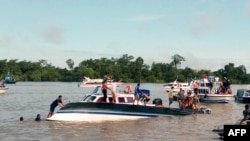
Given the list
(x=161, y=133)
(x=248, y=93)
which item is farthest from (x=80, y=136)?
(x=248, y=93)

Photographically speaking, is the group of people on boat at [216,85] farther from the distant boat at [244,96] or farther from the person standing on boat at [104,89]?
the person standing on boat at [104,89]

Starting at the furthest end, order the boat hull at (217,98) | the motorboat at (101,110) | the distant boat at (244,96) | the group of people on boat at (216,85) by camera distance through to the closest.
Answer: the distant boat at (244,96) < the group of people on boat at (216,85) < the boat hull at (217,98) < the motorboat at (101,110)

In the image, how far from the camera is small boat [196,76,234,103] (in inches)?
2185

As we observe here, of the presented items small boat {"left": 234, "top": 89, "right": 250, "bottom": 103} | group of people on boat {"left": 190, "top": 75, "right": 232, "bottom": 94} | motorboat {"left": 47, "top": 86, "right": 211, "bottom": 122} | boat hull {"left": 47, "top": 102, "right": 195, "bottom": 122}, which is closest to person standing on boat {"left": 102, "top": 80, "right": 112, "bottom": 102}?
motorboat {"left": 47, "top": 86, "right": 211, "bottom": 122}

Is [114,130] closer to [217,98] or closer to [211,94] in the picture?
[217,98]

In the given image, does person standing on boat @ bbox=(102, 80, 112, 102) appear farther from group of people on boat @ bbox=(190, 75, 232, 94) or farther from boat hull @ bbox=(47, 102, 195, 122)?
group of people on boat @ bbox=(190, 75, 232, 94)

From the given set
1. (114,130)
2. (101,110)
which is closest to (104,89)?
(101,110)

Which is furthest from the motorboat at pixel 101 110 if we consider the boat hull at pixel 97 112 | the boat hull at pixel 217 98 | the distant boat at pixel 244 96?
the distant boat at pixel 244 96

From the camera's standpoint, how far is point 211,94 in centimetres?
5631

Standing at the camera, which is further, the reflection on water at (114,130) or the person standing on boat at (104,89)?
the person standing on boat at (104,89)

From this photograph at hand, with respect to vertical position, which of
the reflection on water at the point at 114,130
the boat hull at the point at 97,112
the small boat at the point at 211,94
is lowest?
the reflection on water at the point at 114,130

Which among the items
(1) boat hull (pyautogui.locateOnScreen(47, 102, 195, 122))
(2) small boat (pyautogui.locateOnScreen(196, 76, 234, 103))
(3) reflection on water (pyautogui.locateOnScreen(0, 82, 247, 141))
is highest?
(2) small boat (pyautogui.locateOnScreen(196, 76, 234, 103))

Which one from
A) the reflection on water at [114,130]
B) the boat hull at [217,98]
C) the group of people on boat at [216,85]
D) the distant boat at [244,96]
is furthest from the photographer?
the distant boat at [244,96]

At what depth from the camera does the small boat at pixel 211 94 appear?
182 feet
